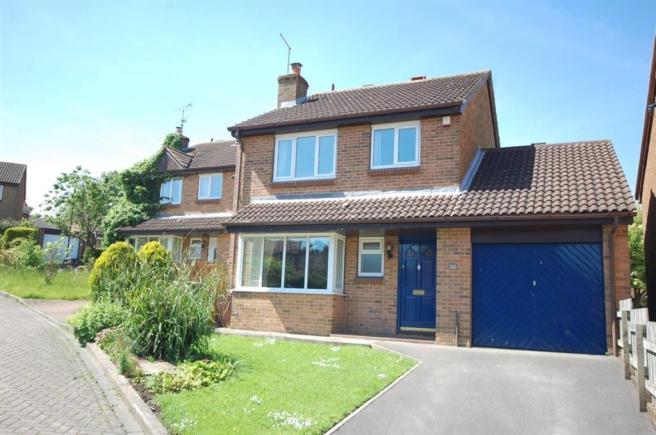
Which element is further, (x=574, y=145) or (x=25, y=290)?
(x=25, y=290)

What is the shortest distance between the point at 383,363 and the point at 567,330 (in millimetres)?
4385

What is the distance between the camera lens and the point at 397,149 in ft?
45.1

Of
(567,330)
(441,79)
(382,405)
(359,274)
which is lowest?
(382,405)

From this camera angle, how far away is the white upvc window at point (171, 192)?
24.1m

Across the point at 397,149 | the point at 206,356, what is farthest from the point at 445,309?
the point at 206,356

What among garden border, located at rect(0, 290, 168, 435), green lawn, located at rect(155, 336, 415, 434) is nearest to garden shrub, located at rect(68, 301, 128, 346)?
garden border, located at rect(0, 290, 168, 435)

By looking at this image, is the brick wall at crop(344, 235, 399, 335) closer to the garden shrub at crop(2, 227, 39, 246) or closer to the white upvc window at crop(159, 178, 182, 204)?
the white upvc window at crop(159, 178, 182, 204)

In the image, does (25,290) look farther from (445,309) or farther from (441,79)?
(441,79)

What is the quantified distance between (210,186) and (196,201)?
0.96 m

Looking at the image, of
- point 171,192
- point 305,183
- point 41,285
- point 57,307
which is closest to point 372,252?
point 305,183

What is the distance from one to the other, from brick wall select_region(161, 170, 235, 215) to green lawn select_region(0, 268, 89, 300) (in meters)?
5.05

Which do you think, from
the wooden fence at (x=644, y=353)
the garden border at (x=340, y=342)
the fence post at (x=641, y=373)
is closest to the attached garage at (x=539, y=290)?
the garden border at (x=340, y=342)

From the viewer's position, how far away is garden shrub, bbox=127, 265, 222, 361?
8.41 m

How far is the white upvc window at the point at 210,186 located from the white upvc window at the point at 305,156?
8.14 m
